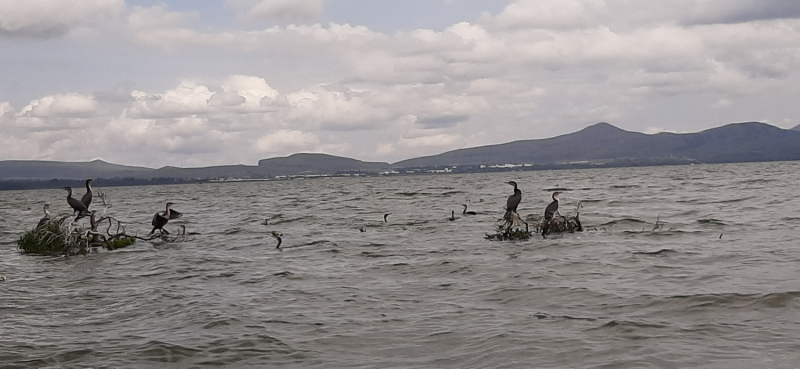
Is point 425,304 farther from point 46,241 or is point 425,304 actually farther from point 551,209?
point 46,241

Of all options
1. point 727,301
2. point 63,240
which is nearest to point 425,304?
point 727,301

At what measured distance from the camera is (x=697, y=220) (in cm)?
2747

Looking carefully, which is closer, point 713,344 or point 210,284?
point 713,344

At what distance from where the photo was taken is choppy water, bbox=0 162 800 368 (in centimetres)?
987

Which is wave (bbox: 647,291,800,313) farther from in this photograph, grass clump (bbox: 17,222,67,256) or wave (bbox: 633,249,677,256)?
grass clump (bbox: 17,222,67,256)

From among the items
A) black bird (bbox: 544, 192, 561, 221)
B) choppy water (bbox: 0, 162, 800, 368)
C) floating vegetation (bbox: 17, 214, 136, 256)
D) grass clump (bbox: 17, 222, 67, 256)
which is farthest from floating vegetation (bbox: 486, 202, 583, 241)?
grass clump (bbox: 17, 222, 67, 256)

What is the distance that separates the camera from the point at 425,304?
13.3 metres

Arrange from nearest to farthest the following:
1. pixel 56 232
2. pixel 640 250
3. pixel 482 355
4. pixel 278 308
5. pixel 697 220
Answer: pixel 482 355, pixel 278 308, pixel 640 250, pixel 56 232, pixel 697 220

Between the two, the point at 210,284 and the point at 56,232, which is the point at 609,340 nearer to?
the point at 210,284

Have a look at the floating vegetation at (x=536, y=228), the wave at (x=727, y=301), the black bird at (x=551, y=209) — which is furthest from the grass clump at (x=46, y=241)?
the wave at (x=727, y=301)

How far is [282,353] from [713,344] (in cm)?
583

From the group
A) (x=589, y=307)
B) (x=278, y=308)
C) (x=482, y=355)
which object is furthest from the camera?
(x=278, y=308)

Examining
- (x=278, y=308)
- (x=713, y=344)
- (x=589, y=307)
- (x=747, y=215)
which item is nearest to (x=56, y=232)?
(x=278, y=308)

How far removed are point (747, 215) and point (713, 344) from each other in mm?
21466
